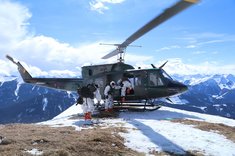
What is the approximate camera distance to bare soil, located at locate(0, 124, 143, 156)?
499 inches

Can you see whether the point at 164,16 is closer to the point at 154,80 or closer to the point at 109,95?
the point at 109,95

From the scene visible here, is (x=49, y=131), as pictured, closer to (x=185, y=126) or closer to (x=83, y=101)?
(x=83, y=101)

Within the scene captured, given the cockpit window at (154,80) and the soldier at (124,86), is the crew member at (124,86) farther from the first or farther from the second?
the cockpit window at (154,80)

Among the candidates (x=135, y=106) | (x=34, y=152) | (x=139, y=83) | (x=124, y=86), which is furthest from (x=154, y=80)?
(x=34, y=152)

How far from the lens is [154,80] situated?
27.8 m

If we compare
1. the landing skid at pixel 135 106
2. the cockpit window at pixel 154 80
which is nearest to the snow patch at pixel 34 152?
the landing skid at pixel 135 106

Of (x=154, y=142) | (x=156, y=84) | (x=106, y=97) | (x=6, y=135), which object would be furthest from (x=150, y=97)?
(x=6, y=135)

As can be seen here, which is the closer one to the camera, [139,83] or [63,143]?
[63,143]

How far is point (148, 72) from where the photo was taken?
91.2 ft

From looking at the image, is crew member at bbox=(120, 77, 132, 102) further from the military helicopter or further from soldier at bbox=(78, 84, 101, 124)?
soldier at bbox=(78, 84, 101, 124)

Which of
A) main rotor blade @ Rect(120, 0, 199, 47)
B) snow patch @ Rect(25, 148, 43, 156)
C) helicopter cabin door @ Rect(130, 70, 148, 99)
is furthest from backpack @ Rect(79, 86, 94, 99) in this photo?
snow patch @ Rect(25, 148, 43, 156)

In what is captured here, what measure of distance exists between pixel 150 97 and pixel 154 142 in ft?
41.9

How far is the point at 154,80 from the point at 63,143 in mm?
15004

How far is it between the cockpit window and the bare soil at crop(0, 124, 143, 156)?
11.8 meters
